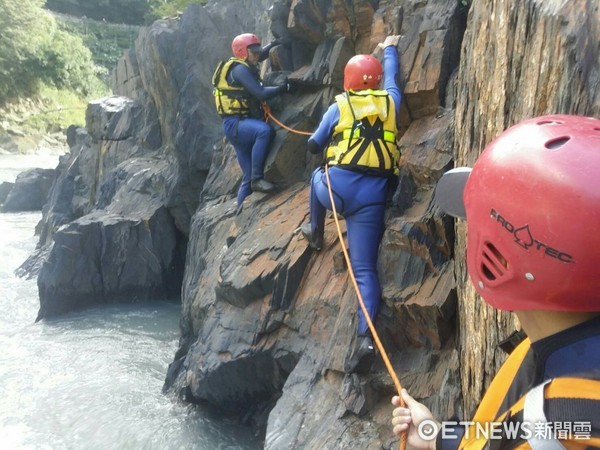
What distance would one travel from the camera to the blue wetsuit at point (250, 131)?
6379 mm

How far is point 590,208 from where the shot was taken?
3.67 feet

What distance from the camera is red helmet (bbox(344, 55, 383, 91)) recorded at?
432 centimetres

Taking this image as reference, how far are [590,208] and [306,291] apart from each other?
3.96 m

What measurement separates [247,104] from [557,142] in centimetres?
575

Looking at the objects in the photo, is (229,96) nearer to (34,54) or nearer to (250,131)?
(250,131)

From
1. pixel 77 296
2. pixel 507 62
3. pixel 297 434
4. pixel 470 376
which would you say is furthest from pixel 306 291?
pixel 77 296

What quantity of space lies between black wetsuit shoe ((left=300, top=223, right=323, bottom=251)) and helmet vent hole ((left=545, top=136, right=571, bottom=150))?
3.71 meters

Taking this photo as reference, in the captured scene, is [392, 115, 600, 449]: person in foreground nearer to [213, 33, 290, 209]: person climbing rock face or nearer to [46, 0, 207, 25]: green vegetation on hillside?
[213, 33, 290, 209]: person climbing rock face

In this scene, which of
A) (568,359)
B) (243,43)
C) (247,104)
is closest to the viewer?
(568,359)

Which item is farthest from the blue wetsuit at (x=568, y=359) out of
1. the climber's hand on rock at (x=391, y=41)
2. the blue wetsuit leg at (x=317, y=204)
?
the climber's hand on rock at (x=391, y=41)

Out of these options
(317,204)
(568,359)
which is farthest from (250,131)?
(568,359)

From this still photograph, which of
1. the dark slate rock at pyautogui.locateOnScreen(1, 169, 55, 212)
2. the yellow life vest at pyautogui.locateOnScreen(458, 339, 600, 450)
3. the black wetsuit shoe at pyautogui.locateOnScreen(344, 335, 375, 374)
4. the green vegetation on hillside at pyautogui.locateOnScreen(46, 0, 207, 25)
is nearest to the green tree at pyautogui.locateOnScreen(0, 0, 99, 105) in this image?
the green vegetation on hillside at pyautogui.locateOnScreen(46, 0, 207, 25)

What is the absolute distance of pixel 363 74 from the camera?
4.32 m
